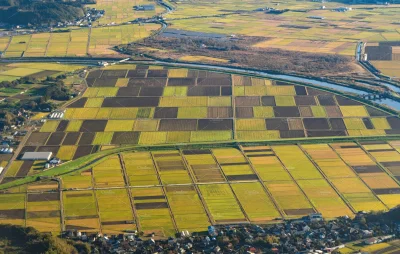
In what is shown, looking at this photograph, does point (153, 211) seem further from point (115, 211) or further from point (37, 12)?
point (37, 12)

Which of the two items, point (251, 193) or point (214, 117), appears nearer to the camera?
point (251, 193)

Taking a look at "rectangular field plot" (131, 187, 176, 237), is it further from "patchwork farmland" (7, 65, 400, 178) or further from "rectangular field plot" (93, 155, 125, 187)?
"patchwork farmland" (7, 65, 400, 178)

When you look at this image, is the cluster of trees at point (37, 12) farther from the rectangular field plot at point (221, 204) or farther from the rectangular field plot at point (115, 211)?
the rectangular field plot at point (221, 204)

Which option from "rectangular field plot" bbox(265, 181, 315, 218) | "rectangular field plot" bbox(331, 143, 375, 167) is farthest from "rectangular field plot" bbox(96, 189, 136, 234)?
"rectangular field plot" bbox(331, 143, 375, 167)

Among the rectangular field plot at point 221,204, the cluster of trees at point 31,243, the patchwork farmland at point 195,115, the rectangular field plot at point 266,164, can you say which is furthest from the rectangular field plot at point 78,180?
the rectangular field plot at point 266,164

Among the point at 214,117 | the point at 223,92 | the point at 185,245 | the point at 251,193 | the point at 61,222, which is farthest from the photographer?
the point at 223,92

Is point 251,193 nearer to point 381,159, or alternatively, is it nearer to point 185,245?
point 185,245

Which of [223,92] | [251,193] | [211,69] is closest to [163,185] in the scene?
[251,193]
